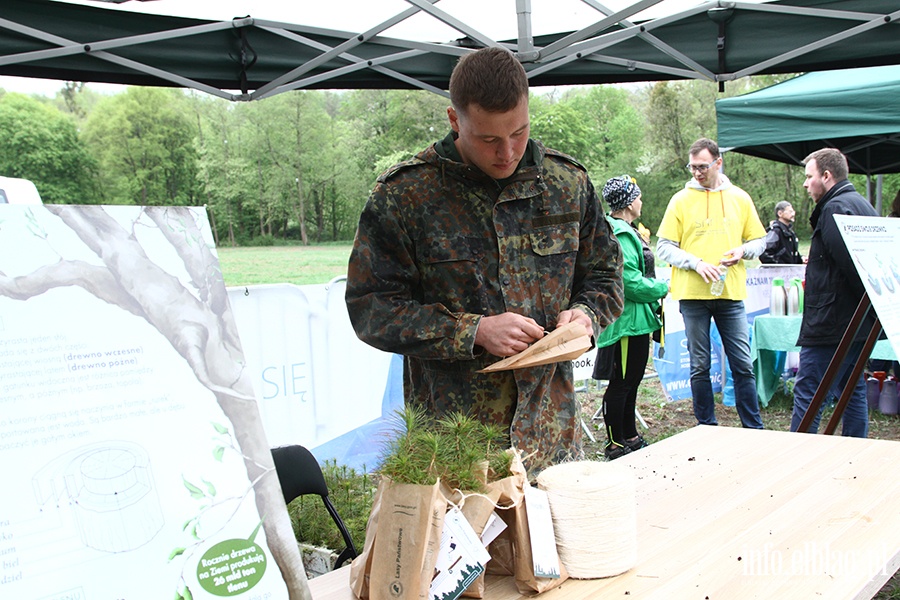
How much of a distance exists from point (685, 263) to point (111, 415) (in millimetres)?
4496

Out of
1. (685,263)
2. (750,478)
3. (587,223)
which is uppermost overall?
(587,223)

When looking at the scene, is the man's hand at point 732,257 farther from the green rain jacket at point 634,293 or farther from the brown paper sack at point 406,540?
the brown paper sack at point 406,540

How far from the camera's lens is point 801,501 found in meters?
1.83

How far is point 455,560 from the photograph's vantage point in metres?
1.24

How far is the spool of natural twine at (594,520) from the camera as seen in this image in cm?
138

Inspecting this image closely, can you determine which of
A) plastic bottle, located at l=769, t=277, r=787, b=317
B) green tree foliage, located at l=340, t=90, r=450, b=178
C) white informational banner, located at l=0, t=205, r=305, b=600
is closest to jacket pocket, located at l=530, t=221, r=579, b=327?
white informational banner, located at l=0, t=205, r=305, b=600

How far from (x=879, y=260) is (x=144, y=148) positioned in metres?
37.7

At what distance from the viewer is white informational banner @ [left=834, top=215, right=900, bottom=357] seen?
3.11 m

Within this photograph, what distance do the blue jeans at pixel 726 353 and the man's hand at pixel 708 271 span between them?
23 centimetres

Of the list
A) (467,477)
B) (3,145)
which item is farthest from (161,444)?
(3,145)

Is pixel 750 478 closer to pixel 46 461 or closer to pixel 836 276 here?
pixel 46 461

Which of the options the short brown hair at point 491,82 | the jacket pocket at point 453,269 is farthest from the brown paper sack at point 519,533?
the short brown hair at point 491,82

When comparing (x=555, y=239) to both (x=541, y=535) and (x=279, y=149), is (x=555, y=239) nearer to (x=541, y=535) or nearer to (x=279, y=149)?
(x=541, y=535)

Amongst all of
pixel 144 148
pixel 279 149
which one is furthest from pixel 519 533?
pixel 144 148
